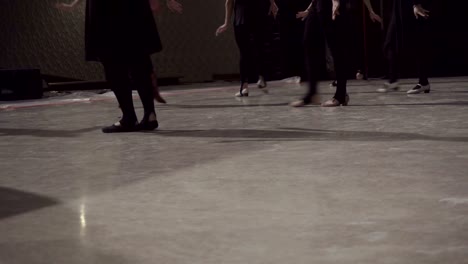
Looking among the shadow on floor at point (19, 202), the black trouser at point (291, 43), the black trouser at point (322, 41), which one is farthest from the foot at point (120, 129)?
the black trouser at point (291, 43)

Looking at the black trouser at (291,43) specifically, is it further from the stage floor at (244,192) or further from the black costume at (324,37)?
the stage floor at (244,192)

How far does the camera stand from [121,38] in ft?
13.7

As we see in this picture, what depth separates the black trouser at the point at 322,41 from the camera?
501 cm

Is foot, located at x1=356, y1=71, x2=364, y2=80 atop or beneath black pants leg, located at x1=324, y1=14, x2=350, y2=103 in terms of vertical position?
beneath

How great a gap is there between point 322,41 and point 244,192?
306 centimetres

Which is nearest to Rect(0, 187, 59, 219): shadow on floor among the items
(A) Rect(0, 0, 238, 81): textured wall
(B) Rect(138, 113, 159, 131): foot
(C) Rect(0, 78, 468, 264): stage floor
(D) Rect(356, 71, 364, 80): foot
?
(C) Rect(0, 78, 468, 264): stage floor

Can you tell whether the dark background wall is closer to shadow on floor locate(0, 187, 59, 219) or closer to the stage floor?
the stage floor

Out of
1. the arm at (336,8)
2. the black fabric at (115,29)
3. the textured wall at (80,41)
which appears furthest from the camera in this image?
the textured wall at (80,41)

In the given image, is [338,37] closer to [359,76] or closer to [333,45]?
[333,45]

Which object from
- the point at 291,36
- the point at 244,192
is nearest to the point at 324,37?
the point at 244,192

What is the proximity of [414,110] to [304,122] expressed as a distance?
35.4 inches

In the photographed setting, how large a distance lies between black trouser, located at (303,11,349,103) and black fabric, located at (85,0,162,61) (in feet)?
4.37

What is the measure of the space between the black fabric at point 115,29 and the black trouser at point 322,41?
Result: 1.33 meters

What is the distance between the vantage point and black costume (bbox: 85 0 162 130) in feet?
13.7
